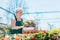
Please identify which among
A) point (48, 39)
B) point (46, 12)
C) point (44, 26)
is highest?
point (46, 12)

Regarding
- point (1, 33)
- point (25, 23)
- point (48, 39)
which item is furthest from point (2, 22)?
point (48, 39)

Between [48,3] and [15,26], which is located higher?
[48,3]

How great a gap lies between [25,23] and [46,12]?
221 mm

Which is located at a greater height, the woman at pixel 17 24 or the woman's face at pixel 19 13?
the woman's face at pixel 19 13

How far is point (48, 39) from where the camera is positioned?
5.24ft

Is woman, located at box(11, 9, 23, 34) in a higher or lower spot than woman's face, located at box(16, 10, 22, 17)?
lower

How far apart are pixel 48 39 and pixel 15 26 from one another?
0.33 metres

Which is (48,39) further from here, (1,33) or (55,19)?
(1,33)

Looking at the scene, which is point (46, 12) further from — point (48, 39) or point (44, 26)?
point (48, 39)

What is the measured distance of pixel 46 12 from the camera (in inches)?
64.6

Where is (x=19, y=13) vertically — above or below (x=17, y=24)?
above

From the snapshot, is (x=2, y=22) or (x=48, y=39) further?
(x=2, y=22)

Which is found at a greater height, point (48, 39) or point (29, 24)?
point (29, 24)

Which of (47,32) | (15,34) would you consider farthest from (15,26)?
(47,32)
